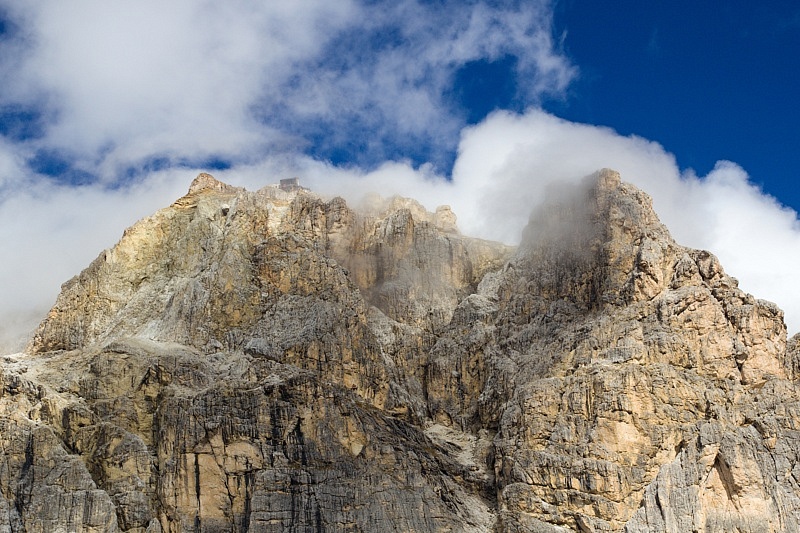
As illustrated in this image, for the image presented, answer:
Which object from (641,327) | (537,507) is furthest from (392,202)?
(537,507)

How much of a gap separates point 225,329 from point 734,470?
59.7 m

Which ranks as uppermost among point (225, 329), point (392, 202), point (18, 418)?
point (392, 202)

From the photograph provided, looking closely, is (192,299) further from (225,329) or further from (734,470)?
A: (734,470)

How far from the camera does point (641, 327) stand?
145m

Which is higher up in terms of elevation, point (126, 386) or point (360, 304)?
point (360, 304)

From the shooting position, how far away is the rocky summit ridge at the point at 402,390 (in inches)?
5182

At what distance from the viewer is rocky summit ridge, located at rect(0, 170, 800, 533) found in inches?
5182

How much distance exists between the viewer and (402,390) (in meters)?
154

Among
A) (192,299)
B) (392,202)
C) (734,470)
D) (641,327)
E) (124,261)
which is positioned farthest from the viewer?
(392,202)

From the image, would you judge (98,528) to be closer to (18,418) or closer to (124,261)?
(18,418)

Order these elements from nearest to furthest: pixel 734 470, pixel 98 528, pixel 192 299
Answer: pixel 98 528
pixel 734 470
pixel 192 299

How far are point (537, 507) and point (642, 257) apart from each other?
3298 centimetres

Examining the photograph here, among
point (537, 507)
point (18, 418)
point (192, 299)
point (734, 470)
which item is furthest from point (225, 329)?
point (734, 470)

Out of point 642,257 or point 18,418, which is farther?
point 642,257
